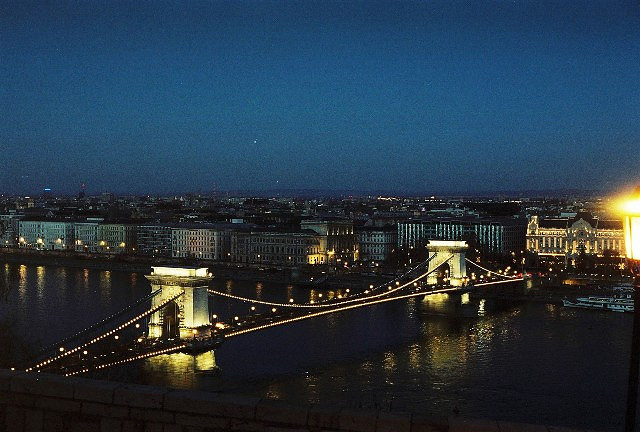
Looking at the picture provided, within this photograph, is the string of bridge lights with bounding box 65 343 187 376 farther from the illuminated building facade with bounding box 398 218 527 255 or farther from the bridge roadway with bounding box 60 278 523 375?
the illuminated building facade with bounding box 398 218 527 255

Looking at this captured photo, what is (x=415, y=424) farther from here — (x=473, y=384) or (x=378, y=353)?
(x=378, y=353)

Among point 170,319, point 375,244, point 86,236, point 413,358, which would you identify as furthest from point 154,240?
point 170,319

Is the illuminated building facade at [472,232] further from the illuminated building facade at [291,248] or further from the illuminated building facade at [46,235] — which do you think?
the illuminated building facade at [46,235]

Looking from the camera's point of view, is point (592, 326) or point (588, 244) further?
point (588, 244)

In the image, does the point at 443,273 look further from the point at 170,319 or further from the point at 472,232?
the point at 170,319

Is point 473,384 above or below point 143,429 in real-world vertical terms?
below

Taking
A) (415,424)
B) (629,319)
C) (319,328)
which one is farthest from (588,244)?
(415,424)
